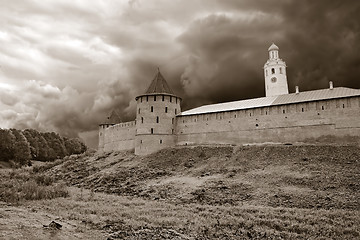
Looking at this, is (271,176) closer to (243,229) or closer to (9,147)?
(243,229)

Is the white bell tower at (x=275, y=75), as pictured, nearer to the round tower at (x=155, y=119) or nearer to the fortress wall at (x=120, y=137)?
the round tower at (x=155, y=119)

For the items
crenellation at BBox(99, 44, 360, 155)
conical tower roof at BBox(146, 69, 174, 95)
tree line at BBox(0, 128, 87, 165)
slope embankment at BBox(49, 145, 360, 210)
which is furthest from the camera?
tree line at BBox(0, 128, 87, 165)

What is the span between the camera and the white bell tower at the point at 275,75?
46.8 metres

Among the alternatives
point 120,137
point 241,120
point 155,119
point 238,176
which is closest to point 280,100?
point 241,120

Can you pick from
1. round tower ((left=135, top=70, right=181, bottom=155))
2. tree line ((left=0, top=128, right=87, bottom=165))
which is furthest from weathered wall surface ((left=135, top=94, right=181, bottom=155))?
tree line ((left=0, top=128, right=87, bottom=165))

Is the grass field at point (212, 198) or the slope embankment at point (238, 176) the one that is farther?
the slope embankment at point (238, 176)

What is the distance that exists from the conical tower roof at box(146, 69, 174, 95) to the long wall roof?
3.51 metres

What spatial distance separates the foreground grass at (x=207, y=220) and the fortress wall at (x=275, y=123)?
43.7 feet

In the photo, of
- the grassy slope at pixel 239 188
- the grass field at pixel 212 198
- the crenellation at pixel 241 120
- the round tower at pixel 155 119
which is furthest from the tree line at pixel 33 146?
the round tower at pixel 155 119

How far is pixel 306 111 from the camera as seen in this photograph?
28.5 meters

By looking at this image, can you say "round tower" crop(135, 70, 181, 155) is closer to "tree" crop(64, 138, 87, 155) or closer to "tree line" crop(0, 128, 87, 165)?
"tree line" crop(0, 128, 87, 165)

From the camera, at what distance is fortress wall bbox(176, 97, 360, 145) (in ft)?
87.5

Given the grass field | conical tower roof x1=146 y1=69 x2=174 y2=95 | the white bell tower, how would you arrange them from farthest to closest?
1. the white bell tower
2. conical tower roof x1=146 y1=69 x2=174 y2=95
3. the grass field

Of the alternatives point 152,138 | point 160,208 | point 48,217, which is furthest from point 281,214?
point 152,138
